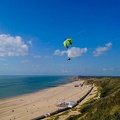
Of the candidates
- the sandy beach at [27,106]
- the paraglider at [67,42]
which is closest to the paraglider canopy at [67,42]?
the paraglider at [67,42]

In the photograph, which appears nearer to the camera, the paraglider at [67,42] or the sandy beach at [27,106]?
the paraglider at [67,42]

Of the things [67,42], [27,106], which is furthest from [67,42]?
[27,106]

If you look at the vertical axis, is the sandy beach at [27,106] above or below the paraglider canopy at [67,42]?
below

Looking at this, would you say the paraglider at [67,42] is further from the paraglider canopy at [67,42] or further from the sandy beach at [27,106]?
the sandy beach at [27,106]

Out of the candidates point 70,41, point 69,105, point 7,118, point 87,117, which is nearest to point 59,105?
point 69,105

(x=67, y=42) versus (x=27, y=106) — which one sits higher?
(x=67, y=42)

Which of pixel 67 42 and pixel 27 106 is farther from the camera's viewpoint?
pixel 27 106

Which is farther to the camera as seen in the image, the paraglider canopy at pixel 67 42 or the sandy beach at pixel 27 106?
the sandy beach at pixel 27 106

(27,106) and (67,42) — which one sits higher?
(67,42)

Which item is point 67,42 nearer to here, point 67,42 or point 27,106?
point 67,42

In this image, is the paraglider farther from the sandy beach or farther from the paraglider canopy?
the sandy beach

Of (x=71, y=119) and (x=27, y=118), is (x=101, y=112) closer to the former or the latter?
(x=71, y=119)
